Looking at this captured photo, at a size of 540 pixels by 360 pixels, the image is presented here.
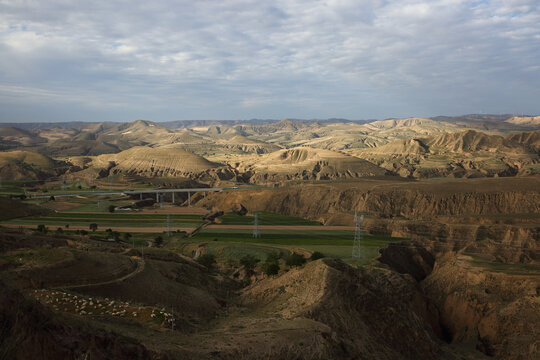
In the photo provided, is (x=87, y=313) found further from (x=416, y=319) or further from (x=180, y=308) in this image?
(x=416, y=319)

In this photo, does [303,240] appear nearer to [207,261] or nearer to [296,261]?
[296,261]

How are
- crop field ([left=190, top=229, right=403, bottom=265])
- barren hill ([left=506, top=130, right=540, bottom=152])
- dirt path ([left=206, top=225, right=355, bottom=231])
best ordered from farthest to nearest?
barren hill ([left=506, top=130, right=540, bottom=152]), dirt path ([left=206, top=225, right=355, bottom=231]), crop field ([left=190, top=229, right=403, bottom=265])

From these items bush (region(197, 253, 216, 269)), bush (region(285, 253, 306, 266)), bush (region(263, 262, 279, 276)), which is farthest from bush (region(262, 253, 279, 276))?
bush (region(197, 253, 216, 269))

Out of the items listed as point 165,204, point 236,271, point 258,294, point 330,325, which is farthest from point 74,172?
point 330,325

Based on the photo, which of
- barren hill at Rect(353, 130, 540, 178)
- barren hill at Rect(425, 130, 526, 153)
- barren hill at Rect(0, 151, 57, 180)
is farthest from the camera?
barren hill at Rect(425, 130, 526, 153)

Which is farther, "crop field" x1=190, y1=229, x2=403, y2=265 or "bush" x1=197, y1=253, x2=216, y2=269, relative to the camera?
"crop field" x1=190, y1=229, x2=403, y2=265

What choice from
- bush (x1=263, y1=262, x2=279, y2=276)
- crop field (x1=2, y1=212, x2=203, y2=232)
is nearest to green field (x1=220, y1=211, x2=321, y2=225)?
crop field (x1=2, y1=212, x2=203, y2=232)

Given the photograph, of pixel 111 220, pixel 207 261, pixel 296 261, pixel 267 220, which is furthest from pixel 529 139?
pixel 207 261

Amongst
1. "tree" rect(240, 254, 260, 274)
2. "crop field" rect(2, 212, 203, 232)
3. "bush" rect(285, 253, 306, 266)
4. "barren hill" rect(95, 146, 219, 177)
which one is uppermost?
"barren hill" rect(95, 146, 219, 177)

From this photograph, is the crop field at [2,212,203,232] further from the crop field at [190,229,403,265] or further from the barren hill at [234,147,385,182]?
the barren hill at [234,147,385,182]

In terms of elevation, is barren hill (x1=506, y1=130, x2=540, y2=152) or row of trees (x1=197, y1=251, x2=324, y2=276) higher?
barren hill (x1=506, y1=130, x2=540, y2=152)
